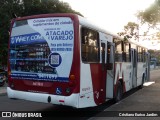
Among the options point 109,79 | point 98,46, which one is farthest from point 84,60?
point 109,79

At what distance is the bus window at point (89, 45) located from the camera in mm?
9242

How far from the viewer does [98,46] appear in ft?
33.8

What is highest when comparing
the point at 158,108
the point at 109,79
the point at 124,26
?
the point at 124,26

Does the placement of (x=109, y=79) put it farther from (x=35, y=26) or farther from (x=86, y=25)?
(x=35, y=26)

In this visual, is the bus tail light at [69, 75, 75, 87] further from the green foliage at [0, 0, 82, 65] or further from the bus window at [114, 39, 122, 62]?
the green foliage at [0, 0, 82, 65]

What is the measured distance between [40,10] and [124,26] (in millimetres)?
10162

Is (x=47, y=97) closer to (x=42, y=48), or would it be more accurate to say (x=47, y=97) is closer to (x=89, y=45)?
(x=42, y=48)

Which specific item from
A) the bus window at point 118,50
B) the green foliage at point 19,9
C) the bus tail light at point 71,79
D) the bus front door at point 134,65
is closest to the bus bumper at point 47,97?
the bus tail light at point 71,79

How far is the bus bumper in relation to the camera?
28.1ft

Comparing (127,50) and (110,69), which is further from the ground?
(127,50)

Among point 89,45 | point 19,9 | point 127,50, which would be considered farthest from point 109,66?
point 19,9

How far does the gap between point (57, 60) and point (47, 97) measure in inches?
42.9

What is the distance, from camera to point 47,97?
889 cm

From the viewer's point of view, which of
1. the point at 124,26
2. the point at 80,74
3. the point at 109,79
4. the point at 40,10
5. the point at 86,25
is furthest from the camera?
the point at 124,26
